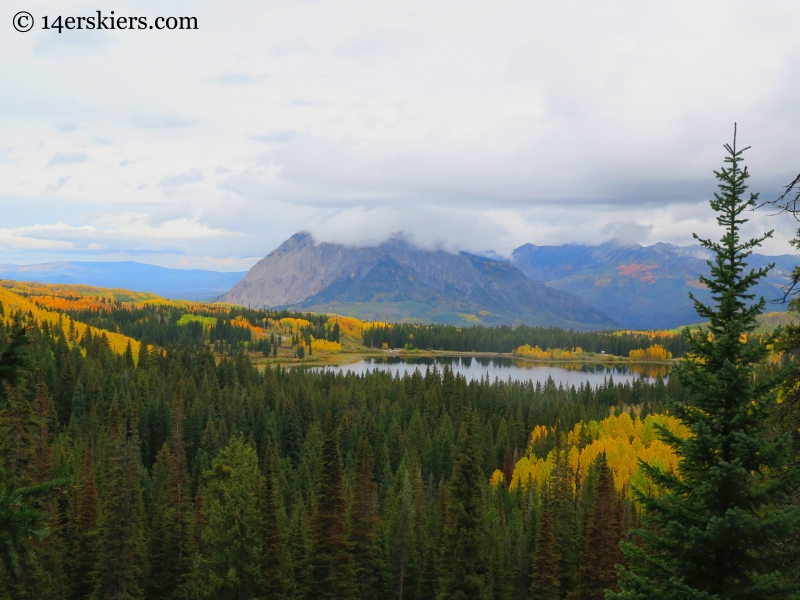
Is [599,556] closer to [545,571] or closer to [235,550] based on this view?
[545,571]

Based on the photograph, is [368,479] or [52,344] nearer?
[368,479]

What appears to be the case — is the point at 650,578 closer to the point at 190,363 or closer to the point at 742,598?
the point at 742,598

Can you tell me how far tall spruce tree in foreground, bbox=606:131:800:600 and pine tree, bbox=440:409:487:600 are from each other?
2390 cm

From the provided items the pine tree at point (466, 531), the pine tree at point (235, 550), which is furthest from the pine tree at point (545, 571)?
the pine tree at point (235, 550)

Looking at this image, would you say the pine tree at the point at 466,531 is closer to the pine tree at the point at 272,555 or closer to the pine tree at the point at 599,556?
the pine tree at the point at 272,555

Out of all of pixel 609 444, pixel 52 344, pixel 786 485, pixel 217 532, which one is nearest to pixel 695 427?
pixel 786 485

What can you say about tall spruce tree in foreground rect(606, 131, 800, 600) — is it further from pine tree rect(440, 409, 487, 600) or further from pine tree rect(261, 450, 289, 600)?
pine tree rect(261, 450, 289, 600)

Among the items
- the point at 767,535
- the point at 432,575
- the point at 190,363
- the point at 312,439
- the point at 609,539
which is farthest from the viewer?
the point at 190,363

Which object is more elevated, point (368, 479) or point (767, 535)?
point (767, 535)

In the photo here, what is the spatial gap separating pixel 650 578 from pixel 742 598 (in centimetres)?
196

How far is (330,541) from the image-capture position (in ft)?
136

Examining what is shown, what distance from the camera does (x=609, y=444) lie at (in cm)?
10169

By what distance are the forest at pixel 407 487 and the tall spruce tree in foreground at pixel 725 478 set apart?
52 mm

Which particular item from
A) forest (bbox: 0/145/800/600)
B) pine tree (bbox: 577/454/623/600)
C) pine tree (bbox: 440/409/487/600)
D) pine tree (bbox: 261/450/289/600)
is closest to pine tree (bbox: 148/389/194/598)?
forest (bbox: 0/145/800/600)
